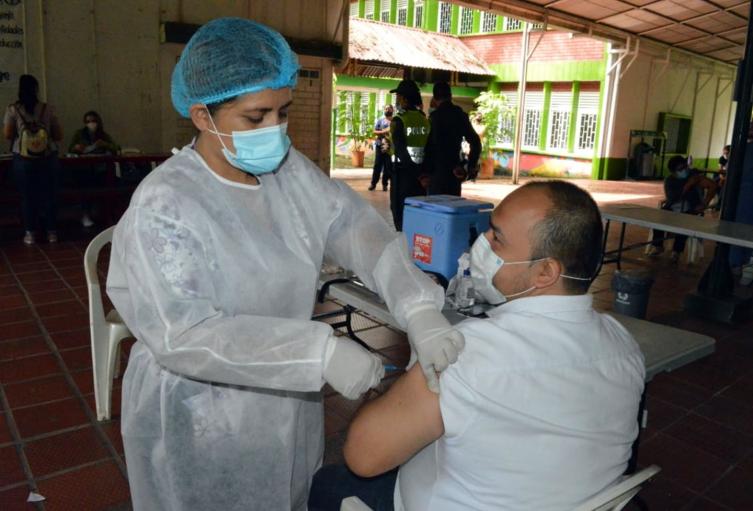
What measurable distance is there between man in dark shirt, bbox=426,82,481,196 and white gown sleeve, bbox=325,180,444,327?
3709mm

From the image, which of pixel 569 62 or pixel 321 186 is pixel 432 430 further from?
pixel 569 62

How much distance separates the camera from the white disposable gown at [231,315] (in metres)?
1.05

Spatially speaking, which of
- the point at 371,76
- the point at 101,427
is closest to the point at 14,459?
the point at 101,427

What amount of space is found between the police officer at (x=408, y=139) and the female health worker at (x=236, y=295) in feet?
12.3

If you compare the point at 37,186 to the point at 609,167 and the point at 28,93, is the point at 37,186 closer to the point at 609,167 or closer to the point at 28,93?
the point at 28,93

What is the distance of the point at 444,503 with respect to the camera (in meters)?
1.07

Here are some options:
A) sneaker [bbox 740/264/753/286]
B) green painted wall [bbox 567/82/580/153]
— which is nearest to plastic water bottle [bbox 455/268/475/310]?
A: sneaker [bbox 740/264/753/286]

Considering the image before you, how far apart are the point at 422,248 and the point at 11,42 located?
5.99 meters

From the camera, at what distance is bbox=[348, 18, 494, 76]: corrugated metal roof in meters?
13.7

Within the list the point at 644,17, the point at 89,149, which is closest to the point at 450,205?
the point at 89,149

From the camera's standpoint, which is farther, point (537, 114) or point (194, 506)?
point (537, 114)

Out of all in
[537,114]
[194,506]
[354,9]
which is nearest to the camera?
[194,506]

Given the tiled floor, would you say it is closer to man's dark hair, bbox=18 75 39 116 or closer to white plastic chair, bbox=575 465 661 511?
white plastic chair, bbox=575 465 661 511

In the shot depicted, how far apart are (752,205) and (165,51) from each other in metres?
6.70
